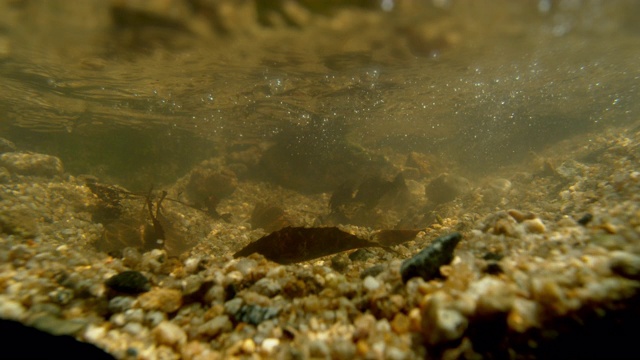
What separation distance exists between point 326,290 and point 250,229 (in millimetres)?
7143

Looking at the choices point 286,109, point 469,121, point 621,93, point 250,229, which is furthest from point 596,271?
point 621,93

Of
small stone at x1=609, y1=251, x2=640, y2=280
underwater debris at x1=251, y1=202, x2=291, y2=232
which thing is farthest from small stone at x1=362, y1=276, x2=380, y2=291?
underwater debris at x1=251, y1=202, x2=291, y2=232

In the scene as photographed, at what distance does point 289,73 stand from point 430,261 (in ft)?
37.6

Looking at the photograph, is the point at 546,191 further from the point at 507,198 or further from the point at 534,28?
the point at 534,28

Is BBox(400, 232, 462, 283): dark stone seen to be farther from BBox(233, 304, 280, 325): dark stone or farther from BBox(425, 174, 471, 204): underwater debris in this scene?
BBox(425, 174, 471, 204): underwater debris

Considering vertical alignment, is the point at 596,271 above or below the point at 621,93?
below

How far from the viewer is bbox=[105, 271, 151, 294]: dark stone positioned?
229cm

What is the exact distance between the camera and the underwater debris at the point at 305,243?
12.9 ft

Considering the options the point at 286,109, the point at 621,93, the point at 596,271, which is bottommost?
the point at 596,271

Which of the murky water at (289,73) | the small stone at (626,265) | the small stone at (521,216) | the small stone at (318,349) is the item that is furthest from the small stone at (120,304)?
the murky water at (289,73)

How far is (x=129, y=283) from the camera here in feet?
7.59

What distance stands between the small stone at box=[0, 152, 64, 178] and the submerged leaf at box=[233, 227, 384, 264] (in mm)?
13238

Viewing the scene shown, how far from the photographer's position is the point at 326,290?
2.31m

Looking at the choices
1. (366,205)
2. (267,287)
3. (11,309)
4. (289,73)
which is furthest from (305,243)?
(289,73)
